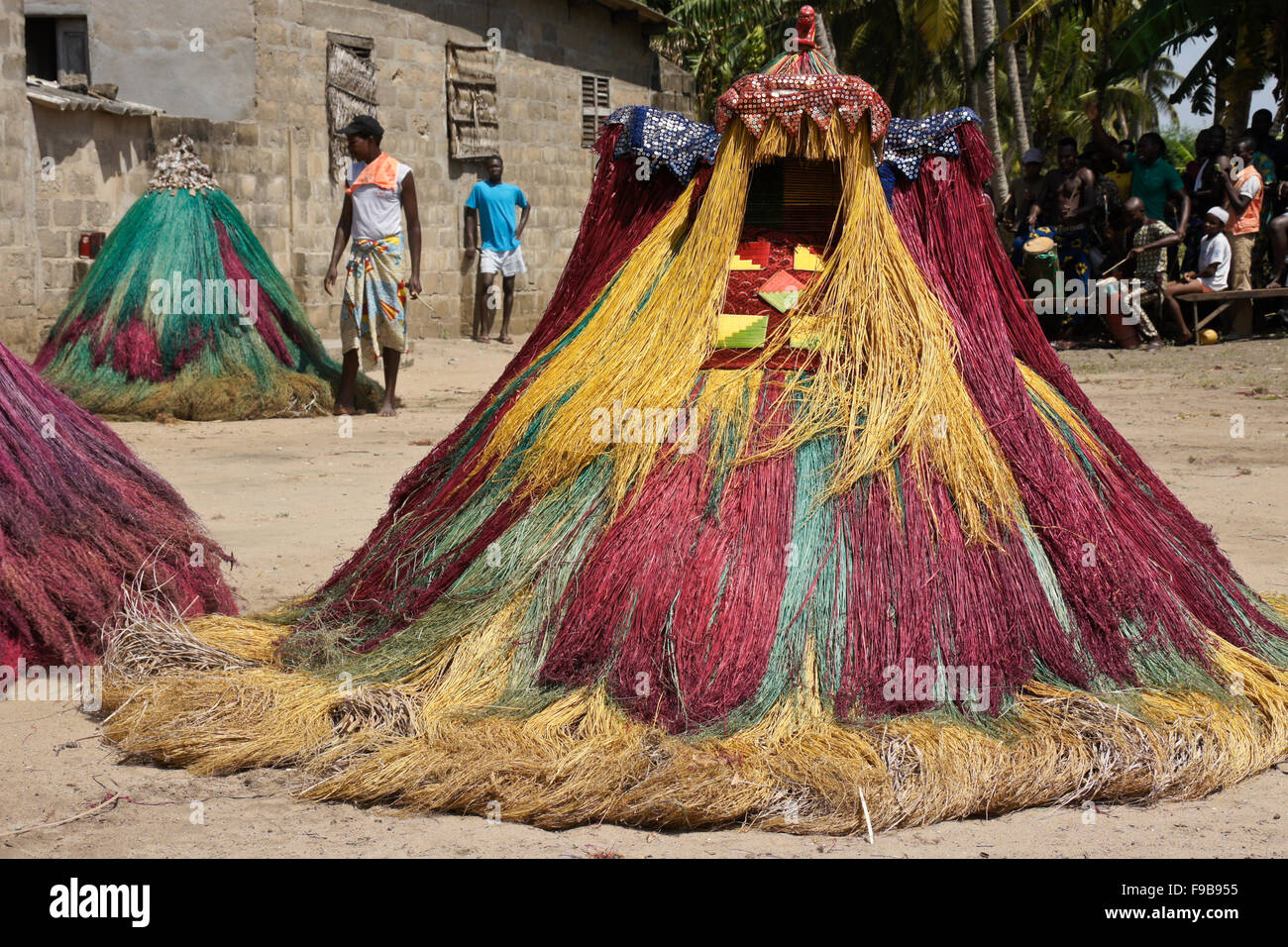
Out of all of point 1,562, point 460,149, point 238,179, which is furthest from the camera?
point 460,149

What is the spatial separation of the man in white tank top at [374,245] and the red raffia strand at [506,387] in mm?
4278

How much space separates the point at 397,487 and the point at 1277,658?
2378 millimetres

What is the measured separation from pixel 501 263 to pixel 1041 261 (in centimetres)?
497

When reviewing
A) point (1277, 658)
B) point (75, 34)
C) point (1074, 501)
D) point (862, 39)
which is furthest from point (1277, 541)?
point (862, 39)

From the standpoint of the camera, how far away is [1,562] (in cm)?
404

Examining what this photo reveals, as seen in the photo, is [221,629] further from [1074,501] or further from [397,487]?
[1074,501]

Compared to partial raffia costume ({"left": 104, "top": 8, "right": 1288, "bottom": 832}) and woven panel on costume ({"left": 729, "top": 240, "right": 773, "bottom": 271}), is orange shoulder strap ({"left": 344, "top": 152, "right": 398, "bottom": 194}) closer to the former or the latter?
partial raffia costume ({"left": 104, "top": 8, "right": 1288, "bottom": 832})

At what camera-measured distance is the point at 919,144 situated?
4027 mm

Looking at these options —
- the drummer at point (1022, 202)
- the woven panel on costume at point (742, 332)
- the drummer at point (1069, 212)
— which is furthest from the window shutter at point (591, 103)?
the woven panel on costume at point (742, 332)

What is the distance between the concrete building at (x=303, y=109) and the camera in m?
10.0

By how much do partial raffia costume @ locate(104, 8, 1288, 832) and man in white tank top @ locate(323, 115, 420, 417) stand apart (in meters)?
4.65

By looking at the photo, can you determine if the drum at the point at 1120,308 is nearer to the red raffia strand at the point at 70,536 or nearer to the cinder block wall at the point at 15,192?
the cinder block wall at the point at 15,192

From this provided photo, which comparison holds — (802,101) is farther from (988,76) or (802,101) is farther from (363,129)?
(988,76)

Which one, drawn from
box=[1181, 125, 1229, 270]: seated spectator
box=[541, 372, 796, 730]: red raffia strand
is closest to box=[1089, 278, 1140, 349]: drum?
box=[1181, 125, 1229, 270]: seated spectator
